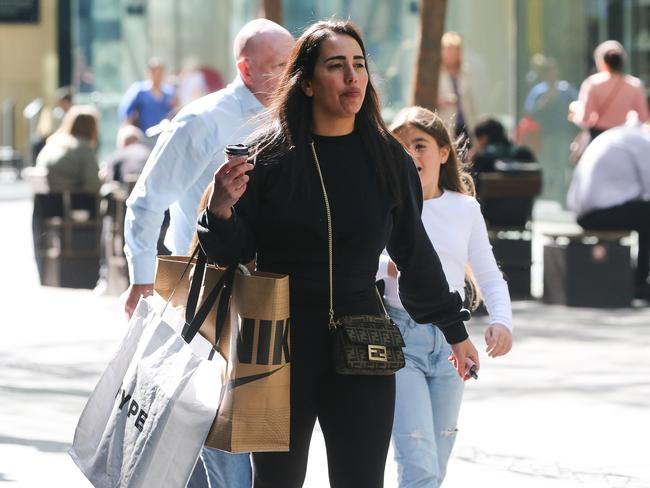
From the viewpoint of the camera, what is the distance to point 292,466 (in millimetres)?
4277

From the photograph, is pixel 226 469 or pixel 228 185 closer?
pixel 228 185

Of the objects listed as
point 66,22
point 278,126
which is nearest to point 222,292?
point 278,126

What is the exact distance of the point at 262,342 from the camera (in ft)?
13.4

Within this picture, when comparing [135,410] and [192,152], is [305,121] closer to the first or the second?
[135,410]

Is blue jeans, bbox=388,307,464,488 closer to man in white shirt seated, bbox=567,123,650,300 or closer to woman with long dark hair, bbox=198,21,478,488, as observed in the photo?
woman with long dark hair, bbox=198,21,478,488

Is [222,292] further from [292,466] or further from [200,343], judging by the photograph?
[292,466]

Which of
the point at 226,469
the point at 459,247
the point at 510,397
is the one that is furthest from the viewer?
the point at 510,397

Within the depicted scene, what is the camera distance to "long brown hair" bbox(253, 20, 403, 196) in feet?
A: 14.2

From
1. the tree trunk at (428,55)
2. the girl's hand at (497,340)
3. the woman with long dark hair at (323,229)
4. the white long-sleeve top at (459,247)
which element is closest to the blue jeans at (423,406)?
the white long-sleeve top at (459,247)

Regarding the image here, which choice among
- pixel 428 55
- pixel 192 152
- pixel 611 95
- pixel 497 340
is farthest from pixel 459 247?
pixel 611 95

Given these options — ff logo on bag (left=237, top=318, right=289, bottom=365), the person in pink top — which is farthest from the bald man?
the person in pink top

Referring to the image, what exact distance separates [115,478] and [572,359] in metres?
6.31

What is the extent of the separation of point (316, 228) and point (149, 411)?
63 cm

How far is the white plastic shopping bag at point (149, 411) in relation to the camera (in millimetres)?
4141
